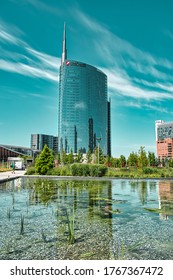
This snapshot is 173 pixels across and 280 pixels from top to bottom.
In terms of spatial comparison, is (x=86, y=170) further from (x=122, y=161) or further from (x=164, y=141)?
(x=164, y=141)

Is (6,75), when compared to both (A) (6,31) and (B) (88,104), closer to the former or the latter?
(A) (6,31)

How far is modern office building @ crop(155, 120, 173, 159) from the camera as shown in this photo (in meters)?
134

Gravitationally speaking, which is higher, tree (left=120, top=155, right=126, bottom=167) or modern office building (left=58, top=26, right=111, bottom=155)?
modern office building (left=58, top=26, right=111, bottom=155)

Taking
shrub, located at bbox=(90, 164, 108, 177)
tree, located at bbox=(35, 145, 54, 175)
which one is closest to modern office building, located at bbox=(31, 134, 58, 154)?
tree, located at bbox=(35, 145, 54, 175)

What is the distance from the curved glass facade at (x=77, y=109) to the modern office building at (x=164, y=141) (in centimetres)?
4603

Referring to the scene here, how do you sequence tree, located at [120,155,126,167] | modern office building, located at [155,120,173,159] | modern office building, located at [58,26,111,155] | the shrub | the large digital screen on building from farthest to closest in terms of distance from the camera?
the large digital screen on building
modern office building, located at [155,120,173,159]
modern office building, located at [58,26,111,155]
tree, located at [120,155,126,167]
the shrub

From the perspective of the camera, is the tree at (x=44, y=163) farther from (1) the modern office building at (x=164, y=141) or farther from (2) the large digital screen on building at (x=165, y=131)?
(2) the large digital screen on building at (x=165, y=131)

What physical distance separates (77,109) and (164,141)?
63.8 m

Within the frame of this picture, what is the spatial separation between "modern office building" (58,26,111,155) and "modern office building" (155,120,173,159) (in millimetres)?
46030

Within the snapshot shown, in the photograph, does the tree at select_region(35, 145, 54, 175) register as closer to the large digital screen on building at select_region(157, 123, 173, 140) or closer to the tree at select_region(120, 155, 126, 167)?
the tree at select_region(120, 155, 126, 167)

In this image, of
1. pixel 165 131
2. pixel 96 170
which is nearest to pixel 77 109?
pixel 165 131

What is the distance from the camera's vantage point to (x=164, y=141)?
137375 millimetres

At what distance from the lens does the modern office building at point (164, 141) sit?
13400 centimetres
